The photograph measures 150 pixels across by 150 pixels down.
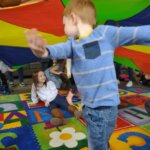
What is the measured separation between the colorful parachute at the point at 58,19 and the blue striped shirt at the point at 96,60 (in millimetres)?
747

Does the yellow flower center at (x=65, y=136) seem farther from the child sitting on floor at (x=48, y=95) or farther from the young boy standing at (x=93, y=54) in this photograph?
the young boy standing at (x=93, y=54)

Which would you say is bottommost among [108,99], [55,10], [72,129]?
[72,129]

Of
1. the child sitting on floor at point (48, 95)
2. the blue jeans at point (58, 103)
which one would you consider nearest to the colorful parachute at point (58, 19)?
the child sitting on floor at point (48, 95)

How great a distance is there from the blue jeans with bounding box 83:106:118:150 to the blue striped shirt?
3cm

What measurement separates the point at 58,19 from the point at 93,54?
106 cm

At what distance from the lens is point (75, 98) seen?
134 inches

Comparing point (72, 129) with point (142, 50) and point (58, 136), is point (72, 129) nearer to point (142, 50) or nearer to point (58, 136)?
point (58, 136)

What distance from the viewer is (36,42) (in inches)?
32.3

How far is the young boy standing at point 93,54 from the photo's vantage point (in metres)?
0.97

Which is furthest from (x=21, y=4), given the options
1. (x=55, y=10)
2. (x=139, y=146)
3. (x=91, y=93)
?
(x=139, y=146)

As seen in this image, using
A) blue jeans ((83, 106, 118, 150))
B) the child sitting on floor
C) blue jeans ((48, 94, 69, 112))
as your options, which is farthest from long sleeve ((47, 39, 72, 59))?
blue jeans ((48, 94, 69, 112))

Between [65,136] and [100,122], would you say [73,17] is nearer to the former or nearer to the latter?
[100,122]

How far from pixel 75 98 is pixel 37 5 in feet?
A: 6.31

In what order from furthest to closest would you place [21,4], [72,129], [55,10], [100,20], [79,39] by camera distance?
[72,129], [100,20], [55,10], [21,4], [79,39]
